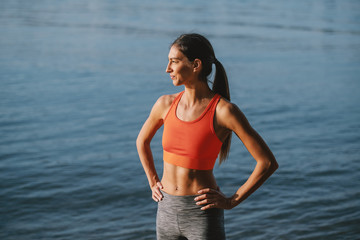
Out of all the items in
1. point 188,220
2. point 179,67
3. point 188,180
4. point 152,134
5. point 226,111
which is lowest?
point 188,220

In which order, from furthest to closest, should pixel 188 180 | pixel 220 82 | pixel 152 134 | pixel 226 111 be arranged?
pixel 152 134 < pixel 220 82 < pixel 188 180 < pixel 226 111

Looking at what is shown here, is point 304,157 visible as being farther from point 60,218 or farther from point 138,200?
point 60,218

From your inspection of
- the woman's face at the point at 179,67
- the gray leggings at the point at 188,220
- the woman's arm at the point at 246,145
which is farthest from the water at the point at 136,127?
the woman's face at the point at 179,67

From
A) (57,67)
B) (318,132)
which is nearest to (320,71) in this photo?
(318,132)

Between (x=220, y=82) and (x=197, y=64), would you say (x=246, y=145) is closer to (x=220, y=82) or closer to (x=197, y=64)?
(x=220, y=82)

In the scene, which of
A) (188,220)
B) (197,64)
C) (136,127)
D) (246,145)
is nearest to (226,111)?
(246,145)

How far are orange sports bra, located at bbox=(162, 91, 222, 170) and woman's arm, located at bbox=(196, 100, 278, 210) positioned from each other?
76mm

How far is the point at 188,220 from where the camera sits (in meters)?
3.20

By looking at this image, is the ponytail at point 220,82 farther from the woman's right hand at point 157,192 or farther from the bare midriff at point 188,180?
the woman's right hand at point 157,192

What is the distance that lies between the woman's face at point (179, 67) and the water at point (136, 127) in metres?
3.45

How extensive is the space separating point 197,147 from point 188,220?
1.51 feet

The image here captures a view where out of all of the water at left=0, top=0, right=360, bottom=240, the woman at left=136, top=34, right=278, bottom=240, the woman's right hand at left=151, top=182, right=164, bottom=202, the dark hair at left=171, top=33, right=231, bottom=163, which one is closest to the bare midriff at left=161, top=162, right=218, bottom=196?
the woman at left=136, top=34, right=278, bottom=240

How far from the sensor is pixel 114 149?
9.37 m

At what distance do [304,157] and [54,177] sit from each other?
427cm
